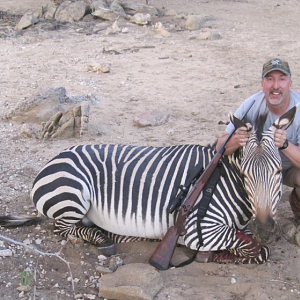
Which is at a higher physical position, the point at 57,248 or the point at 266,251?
the point at 266,251

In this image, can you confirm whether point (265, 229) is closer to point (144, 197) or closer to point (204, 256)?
point (204, 256)

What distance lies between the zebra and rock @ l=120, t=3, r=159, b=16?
11137 mm

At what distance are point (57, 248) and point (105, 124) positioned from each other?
3.10 metres

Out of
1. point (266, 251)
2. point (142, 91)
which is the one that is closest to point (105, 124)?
point (142, 91)

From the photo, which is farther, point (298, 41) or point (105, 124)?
point (298, 41)

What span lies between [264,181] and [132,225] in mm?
1421

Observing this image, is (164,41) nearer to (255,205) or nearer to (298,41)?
(298,41)

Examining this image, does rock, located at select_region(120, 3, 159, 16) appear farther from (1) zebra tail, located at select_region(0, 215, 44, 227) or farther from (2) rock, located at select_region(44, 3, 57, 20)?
(1) zebra tail, located at select_region(0, 215, 44, 227)

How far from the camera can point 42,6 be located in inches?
563

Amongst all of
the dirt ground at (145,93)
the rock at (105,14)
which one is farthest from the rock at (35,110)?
the rock at (105,14)

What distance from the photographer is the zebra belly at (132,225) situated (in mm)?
3871

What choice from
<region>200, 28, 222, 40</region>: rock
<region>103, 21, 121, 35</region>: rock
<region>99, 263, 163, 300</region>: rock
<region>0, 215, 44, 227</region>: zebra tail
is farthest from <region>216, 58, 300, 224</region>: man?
<region>103, 21, 121, 35</region>: rock

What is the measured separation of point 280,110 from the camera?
4.06 metres

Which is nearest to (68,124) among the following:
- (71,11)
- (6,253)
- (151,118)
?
(151,118)
